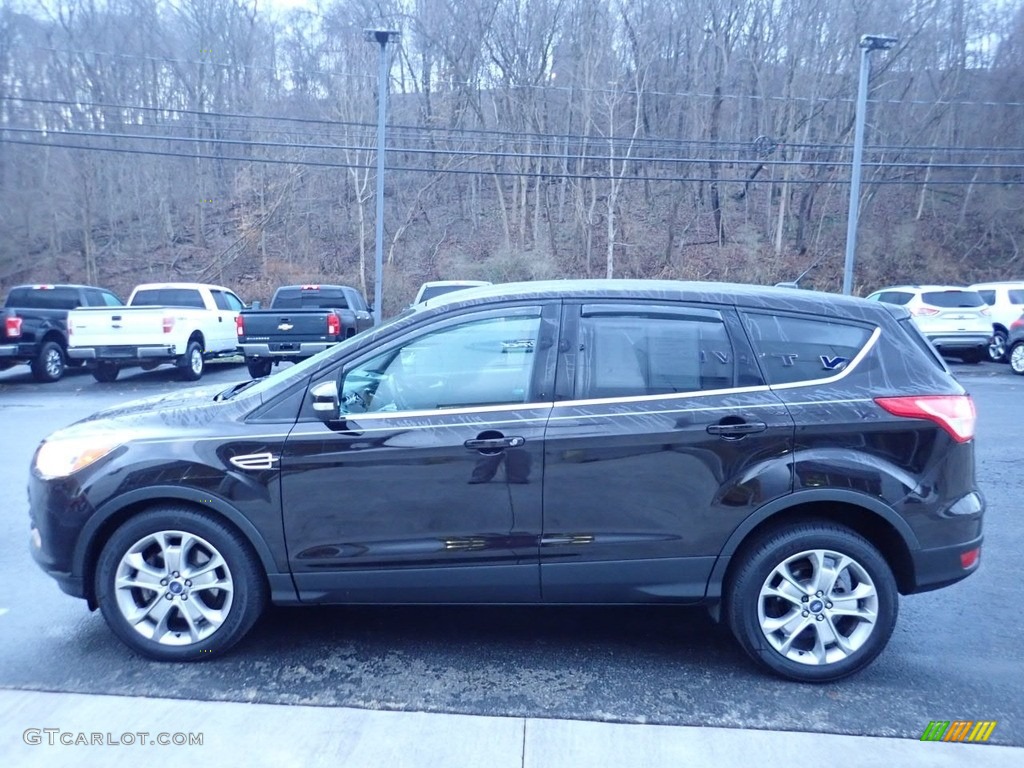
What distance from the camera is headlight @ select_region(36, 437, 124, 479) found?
13.2 feet

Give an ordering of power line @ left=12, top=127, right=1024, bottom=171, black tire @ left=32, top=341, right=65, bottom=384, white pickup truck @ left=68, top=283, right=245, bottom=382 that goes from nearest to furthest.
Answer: white pickup truck @ left=68, top=283, right=245, bottom=382 → black tire @ left=32, top=341, right=65, bottom=384 → power line @ left=12, top=127, right=1024, bottom=171

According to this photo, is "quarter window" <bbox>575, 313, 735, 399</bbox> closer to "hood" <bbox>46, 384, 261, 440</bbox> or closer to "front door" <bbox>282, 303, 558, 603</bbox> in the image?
"front door" <bbox>282, 303, 558, 603</bbox>

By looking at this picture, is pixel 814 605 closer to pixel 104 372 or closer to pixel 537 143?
pixel 104 372

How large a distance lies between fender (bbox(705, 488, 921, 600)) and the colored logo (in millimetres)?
761

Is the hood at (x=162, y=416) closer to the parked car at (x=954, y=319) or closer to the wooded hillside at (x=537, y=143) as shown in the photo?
the parked car at (x=954, y=319)

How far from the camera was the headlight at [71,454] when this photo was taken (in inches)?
159

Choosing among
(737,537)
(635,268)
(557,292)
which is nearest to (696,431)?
(737,537)

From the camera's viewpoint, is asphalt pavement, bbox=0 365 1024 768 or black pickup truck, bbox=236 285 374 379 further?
black pickup truck, bbox=236 285 374 379

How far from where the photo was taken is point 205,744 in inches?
133

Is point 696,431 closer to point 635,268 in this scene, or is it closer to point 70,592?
point 70,592

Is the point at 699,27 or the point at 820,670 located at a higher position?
the point at 699,27

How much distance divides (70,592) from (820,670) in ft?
11.8

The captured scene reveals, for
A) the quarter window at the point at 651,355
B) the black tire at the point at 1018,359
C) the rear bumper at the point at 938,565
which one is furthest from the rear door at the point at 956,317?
the quarter window at the point at 651,355

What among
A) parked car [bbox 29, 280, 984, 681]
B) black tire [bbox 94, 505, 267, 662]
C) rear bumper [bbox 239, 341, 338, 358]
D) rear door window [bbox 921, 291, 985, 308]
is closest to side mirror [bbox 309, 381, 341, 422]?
parked car [bbox 29, 280, 984, 681]
